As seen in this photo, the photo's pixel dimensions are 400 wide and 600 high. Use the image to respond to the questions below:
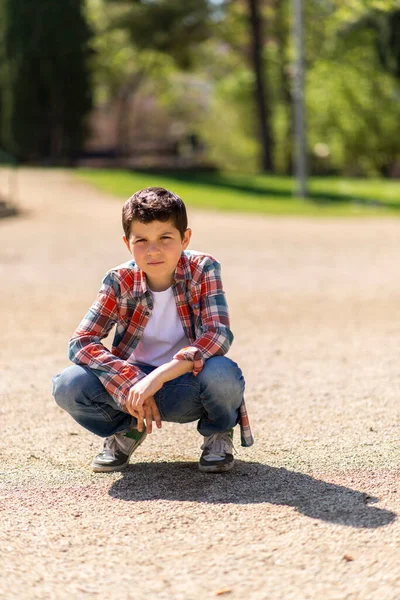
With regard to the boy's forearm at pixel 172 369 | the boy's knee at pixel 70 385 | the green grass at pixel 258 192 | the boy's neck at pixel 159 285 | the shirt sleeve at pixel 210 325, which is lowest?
the green grass at pixel 258 192

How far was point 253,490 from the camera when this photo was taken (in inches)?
135

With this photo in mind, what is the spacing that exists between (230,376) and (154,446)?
0.77 metres

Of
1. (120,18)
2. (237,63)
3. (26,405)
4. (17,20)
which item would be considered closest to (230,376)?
(26,405)

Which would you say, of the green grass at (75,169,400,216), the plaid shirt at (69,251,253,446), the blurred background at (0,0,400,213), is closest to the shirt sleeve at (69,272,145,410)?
the plaid shirt at (69,251,253,446)

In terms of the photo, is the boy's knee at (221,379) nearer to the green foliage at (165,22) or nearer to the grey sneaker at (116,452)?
the grey sneaker at (116,452)

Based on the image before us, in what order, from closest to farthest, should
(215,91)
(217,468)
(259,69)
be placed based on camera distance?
(217,468), (259,69), (215,91)

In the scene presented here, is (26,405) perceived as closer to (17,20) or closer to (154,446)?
(154,446)

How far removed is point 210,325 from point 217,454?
49cm

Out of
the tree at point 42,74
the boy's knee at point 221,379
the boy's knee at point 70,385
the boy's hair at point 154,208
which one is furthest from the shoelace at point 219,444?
the tree at point 42,74

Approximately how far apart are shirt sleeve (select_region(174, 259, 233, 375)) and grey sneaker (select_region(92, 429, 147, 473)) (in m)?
0.43

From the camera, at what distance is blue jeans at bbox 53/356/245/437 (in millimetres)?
3518

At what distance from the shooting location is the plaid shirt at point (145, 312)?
358 centimetres

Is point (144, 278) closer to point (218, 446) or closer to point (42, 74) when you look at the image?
point (218, 446)

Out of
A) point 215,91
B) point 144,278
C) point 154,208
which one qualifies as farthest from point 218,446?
point 215,91
